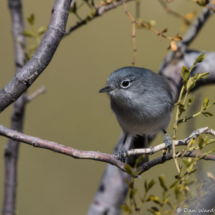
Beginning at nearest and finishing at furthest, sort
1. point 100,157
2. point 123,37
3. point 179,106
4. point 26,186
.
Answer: point 179,106 → point 100,157 → point 26,186 → point 123,37

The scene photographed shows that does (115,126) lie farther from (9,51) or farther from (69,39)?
(9,51)

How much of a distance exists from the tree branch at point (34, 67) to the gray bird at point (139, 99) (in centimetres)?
81

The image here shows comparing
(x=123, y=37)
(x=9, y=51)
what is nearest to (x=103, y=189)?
(x=123, y=37)

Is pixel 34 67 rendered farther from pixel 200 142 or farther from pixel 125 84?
pixel 125 84

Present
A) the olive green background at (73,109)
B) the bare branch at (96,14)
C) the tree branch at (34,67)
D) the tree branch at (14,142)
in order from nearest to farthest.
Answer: the tree branch at (34,67)
the bare branch at (96,14)
the tree branch at (14,142)
the olive green background at (73,109)

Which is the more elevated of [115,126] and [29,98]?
[115,126]

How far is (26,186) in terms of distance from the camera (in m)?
3.93

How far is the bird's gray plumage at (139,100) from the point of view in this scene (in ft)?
5.87

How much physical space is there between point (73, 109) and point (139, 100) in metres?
2.43

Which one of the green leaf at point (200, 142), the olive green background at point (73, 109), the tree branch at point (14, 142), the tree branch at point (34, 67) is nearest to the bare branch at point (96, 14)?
the tree branch at point (14, 142)

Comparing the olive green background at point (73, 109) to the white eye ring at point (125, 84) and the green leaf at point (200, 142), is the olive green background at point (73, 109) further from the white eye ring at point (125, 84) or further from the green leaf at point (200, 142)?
the green leaf at point (200, 142)

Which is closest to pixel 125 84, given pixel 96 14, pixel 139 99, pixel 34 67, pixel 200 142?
pixel 139 99

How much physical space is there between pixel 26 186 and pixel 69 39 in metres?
2.45

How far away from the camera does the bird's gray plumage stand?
179cm
